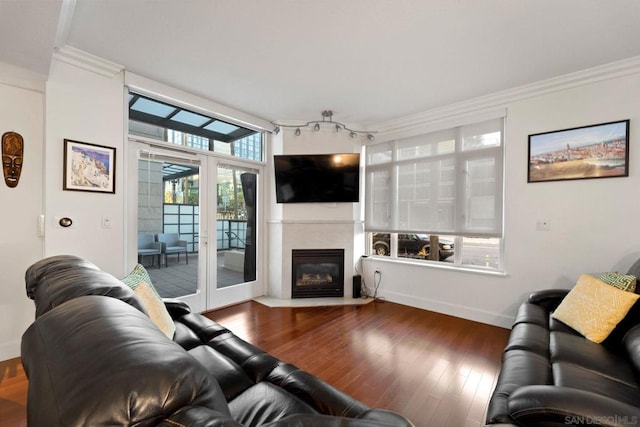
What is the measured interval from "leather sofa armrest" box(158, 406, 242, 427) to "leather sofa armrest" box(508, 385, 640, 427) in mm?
1199

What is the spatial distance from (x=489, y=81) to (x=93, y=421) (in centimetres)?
372

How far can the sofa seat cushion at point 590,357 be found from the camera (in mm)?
1483

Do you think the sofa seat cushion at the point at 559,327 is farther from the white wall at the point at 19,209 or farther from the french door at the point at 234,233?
the white wall at the point at 19,209

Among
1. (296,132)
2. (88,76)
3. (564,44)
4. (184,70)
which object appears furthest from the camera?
(296,132)

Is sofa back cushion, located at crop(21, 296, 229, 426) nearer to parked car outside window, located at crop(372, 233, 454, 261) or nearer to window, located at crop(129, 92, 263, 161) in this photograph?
window, located at crop(129, 92, 263, 161)

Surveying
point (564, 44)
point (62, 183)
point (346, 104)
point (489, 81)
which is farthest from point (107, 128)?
point (564, 44)

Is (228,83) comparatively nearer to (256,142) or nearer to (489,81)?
(256,142)

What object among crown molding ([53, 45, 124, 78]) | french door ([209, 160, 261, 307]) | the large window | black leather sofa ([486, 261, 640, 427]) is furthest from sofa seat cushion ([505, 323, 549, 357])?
crown molding ([53, 45, 124, 78])

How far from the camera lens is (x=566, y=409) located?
1009mm

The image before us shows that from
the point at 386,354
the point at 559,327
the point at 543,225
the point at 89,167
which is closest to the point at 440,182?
the point at 543,225

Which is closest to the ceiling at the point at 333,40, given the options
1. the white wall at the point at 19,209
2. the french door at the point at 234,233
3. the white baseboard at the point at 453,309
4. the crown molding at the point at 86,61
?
the crown molding at the point at 86,61

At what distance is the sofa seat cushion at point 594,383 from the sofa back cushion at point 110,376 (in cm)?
174

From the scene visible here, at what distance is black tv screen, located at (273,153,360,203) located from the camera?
402cm

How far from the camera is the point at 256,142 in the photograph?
423 cm
